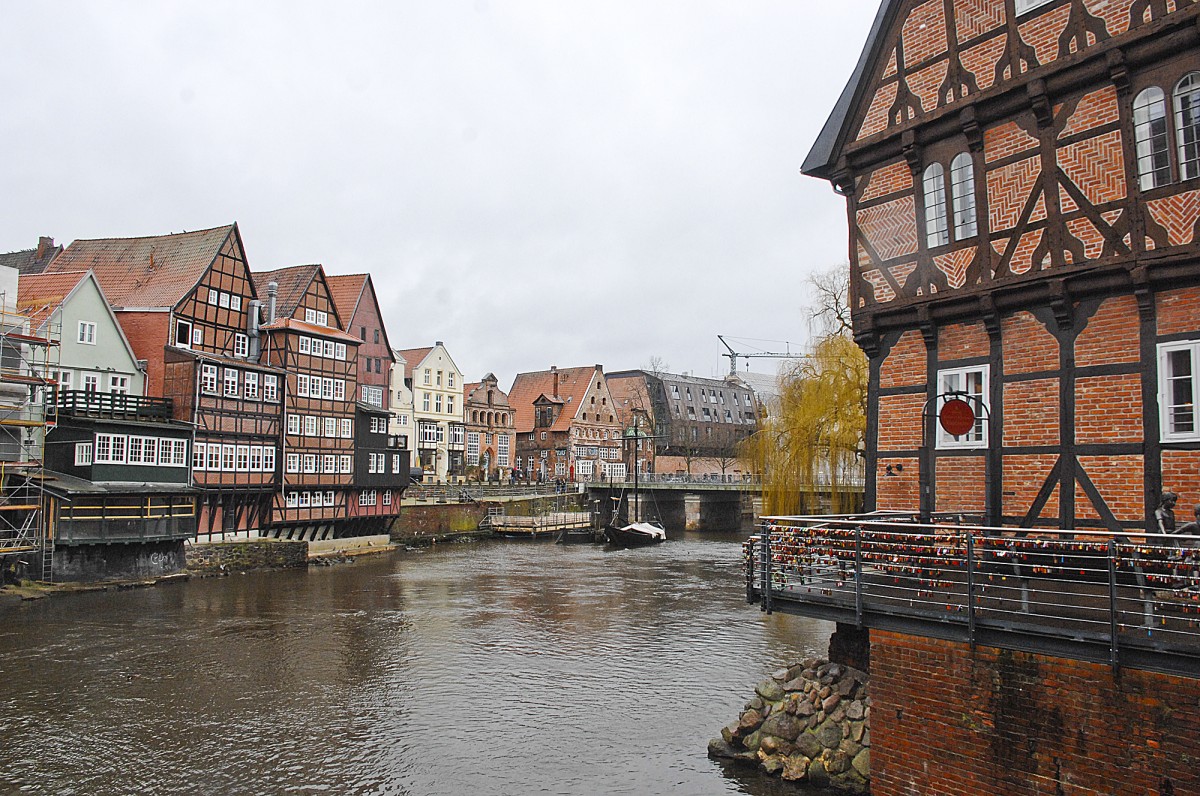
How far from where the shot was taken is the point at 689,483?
6397 cm

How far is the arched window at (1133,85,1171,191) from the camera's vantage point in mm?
10578

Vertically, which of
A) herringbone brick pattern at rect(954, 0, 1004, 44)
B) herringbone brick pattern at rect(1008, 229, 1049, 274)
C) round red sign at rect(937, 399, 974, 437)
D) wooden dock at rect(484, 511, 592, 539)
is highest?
herringbone brick pattern at rect(954, 0, 1004, 44)

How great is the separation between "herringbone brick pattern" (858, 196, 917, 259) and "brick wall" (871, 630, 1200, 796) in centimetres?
616

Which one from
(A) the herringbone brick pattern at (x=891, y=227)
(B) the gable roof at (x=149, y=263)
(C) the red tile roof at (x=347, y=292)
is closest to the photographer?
(A) the herringbone brick pattern at (x=891, y=227)

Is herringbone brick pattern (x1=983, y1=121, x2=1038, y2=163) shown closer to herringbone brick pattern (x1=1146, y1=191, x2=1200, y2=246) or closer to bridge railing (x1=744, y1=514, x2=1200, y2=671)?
herringbone brick pattern (x1=1146, y1=191, x2=1200, y2=246)

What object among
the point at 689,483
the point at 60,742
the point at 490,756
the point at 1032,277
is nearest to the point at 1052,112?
the point at 1032,277

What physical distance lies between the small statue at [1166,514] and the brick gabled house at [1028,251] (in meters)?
0.36

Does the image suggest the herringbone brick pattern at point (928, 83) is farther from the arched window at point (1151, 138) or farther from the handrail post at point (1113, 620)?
the handrail post at point (1113, 620)

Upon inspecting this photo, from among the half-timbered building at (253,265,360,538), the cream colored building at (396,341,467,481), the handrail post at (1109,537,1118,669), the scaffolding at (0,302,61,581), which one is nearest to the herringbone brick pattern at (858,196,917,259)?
the handrail post at (1109,537,1118,669)

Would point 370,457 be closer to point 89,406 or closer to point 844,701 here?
point 89,406

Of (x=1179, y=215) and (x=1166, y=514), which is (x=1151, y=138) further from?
(x=1166, y=514)

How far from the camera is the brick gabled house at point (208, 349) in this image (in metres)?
36.7

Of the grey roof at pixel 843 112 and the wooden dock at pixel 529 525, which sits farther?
the wooden dock at pixel 529 525

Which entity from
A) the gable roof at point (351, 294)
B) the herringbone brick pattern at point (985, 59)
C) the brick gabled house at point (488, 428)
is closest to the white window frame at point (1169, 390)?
the herringbone brick pattern at point (985, 59)
